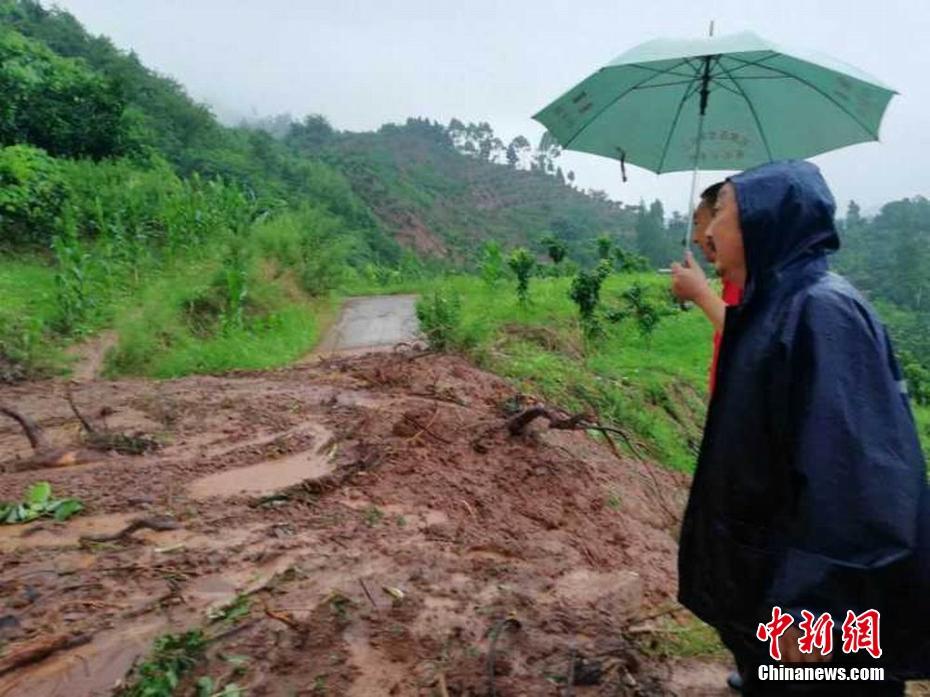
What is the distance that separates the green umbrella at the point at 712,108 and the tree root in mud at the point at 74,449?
310 cm

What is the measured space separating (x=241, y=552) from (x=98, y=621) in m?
0.66

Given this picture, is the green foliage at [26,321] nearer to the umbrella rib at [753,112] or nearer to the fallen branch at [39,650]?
the fallen branch at [39,650]

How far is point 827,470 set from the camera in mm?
1234

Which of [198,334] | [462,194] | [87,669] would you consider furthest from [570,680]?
[462,194]

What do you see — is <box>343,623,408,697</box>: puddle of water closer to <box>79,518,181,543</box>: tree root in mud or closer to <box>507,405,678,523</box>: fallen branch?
<box>79,518,181,543</box>: tree root in mud

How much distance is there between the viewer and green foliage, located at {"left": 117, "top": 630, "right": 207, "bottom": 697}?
2166 mm

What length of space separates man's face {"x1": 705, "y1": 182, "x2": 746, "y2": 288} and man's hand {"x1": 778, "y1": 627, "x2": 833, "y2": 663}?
2.38ft

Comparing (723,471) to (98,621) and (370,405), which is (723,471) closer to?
(98,621)

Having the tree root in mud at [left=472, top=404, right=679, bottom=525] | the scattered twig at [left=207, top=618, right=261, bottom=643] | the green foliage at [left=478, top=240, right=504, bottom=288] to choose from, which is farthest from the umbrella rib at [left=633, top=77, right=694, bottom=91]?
the green foliage at [left=478, top=240, right=504, bottom=288]

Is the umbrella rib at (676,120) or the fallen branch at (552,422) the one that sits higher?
the umbrella rib at (676,120)

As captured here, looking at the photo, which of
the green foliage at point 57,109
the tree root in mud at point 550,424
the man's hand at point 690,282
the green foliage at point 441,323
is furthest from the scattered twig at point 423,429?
the green foliage at point 57,109

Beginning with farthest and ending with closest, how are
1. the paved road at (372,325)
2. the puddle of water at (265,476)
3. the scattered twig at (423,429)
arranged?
the paved road at (372,325) < the scattered twig at (423,429) < the puddle of water at (265,476)

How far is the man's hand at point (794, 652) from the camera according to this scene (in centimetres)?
128

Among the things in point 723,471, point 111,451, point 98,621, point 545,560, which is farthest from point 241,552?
point 723,471
